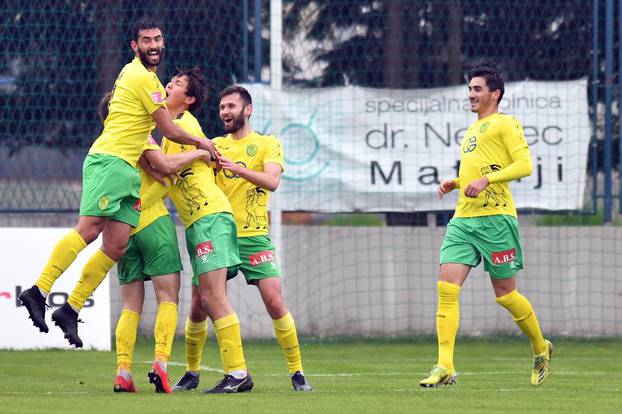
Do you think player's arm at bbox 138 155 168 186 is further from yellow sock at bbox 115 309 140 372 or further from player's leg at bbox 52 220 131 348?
yellow sock at bbox 115 309 140 372

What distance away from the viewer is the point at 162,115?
828cm

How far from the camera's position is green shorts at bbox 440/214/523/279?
9250 mm

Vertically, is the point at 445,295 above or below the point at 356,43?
below

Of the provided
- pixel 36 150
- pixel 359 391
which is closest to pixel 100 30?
pixel 36 150

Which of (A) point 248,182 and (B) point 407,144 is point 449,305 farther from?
(B) point 407,144

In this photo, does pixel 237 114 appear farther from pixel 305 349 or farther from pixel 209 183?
pixel 305 349

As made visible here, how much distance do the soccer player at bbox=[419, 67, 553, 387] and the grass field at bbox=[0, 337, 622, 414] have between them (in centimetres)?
50

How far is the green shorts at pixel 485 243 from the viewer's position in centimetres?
925

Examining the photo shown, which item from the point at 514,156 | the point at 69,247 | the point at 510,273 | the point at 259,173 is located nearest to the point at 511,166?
the point at 514,156

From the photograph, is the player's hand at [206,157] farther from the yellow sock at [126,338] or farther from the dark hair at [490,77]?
the dark hair at [490,77]

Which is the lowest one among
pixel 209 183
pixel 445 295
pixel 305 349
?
pixel 305 349

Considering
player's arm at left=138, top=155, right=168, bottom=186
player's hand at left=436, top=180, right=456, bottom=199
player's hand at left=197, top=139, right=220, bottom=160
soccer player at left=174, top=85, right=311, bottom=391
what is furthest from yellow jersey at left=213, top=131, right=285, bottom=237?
player's hand at left=436, top=180, right=456, bottom=199

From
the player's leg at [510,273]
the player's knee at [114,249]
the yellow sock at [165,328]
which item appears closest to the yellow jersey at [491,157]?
the player's leg at [510,273]

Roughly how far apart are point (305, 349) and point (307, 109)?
8.64 feet
